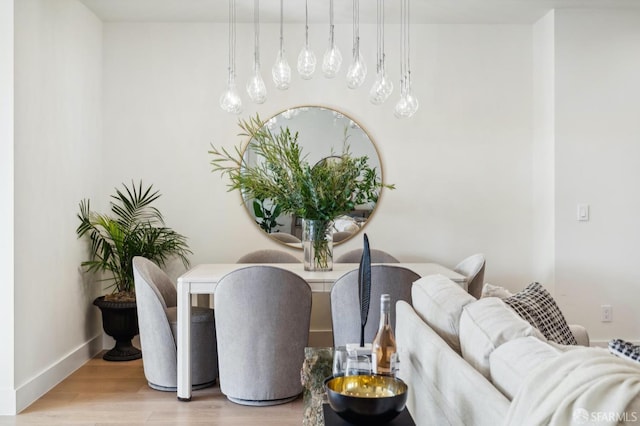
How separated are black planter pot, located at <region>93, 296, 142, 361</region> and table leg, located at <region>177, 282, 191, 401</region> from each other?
1.01 meters

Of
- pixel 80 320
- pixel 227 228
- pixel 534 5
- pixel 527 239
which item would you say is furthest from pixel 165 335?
pixel 534 5

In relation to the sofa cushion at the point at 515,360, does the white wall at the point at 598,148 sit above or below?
above

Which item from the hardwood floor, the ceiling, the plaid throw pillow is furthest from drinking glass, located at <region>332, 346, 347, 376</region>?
the ceiling

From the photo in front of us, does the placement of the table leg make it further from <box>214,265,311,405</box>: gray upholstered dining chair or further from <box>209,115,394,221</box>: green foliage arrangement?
<box>209,115,394,221</box>: green foliage arrangement

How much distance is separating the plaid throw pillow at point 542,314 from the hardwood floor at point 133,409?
4.48 feet

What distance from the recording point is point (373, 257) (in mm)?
4367

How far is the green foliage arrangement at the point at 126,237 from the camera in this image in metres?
4.24

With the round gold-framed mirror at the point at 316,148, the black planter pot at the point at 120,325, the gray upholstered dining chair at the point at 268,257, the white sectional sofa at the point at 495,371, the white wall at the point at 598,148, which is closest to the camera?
the white sectional sofa at the point at 495,371

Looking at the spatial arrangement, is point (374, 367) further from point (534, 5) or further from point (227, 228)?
point (534, 5)

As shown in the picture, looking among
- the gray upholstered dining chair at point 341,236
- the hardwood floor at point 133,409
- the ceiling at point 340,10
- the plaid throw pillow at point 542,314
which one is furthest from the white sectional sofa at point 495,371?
the ceiling at point 340,10

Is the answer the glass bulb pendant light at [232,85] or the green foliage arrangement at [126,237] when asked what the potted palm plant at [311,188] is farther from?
the green foliage arrangement at [126,237]

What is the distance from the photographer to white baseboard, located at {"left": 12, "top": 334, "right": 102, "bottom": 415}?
10.6 feet

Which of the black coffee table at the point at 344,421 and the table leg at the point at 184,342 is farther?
the table leg at the point at 184,342

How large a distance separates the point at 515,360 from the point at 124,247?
3525mm
